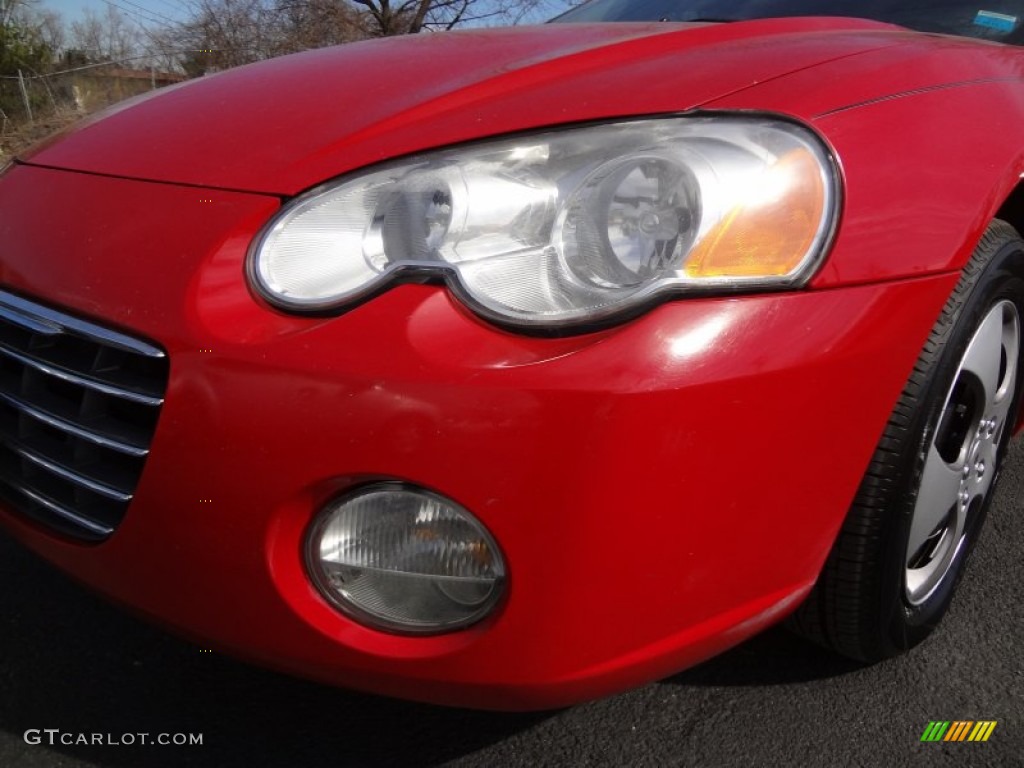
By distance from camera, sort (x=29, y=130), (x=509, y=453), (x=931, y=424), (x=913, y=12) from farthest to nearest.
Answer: (x=29, y=130) → (x=913, y=12) → (x=931, y=424) → (x=509, y=453)

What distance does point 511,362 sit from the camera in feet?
3.62

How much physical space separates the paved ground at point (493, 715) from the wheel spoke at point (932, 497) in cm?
31

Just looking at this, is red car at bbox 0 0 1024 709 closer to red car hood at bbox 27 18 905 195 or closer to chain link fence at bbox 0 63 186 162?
red car hood at bbox 27 18 905 195

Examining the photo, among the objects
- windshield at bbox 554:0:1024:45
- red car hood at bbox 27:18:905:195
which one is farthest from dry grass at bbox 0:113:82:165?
red car hood at bbox 27:18:905:195

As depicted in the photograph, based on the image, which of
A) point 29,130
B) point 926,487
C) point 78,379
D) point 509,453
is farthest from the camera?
point 29,130

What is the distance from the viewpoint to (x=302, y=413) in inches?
44.4

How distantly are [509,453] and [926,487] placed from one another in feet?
2.90

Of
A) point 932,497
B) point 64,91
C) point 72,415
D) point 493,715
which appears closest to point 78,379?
point 72,415

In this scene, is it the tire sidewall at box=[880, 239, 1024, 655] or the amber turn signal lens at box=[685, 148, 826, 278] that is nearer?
the amber turn signal lens at box=[685, 148, 826, 278]

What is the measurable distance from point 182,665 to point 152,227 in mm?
856

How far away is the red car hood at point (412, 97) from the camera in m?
1.33

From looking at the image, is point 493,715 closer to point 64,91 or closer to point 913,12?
point 913,12

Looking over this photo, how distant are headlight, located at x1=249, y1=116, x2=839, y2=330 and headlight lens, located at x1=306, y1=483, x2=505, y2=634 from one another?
263 mm

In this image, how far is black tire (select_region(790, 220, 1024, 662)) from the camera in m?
1.39
